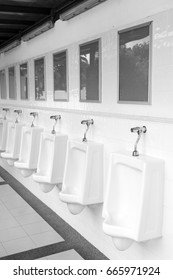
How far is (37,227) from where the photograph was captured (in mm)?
3633

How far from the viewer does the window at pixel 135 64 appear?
2377 mm

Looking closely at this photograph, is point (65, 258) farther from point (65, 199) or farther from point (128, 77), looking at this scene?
point (128, 77)

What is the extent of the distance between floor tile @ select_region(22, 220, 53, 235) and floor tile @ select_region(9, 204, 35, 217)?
0.38m

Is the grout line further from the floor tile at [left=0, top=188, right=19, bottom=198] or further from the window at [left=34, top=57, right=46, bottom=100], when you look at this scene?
the floor tile at [left=0, top=188, right=19, bottom=198]

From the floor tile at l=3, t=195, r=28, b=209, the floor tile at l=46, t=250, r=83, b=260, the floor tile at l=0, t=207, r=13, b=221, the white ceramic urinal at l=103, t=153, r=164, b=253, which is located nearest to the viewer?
the white ceramic urinal at l=103, t=153, r=164, b=253

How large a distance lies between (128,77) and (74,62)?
97 centimetres

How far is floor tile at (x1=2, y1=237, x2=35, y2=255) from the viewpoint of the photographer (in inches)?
122

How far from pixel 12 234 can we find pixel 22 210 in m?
0.71

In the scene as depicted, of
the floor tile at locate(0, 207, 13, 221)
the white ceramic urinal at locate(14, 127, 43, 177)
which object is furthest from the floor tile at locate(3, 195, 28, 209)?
the white ceramic urinal at locate(14, 127, 43, 177)

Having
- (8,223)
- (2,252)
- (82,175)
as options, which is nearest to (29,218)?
(8,223)

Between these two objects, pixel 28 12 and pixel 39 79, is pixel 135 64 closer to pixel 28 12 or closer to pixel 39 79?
pixel 28 12

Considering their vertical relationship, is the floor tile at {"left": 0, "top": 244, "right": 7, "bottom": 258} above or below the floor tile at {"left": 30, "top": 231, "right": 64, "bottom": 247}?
below

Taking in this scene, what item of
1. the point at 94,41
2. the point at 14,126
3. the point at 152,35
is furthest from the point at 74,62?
the point at 14,126

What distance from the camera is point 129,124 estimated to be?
2576 mm
